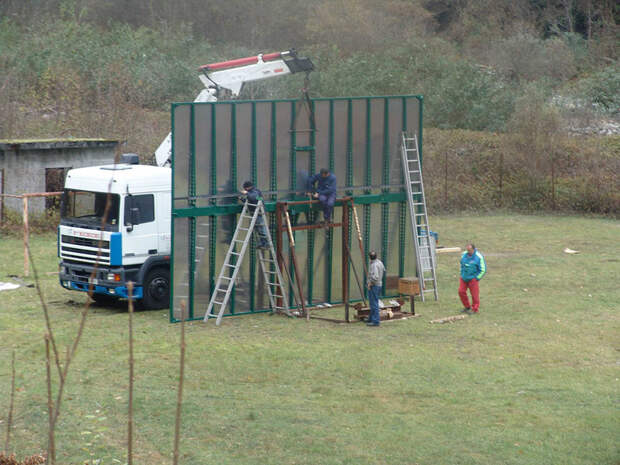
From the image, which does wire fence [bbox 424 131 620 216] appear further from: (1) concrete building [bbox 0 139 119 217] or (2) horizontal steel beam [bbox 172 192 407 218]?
(2) horizontal steel beam [bbox 172 192 407 218]

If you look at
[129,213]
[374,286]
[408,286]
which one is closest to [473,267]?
[408,286]

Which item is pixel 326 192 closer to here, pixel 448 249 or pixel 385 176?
pixel 385 176

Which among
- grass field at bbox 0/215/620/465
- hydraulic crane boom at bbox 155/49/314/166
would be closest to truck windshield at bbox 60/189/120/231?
grass field at bbox 0/215/620/465

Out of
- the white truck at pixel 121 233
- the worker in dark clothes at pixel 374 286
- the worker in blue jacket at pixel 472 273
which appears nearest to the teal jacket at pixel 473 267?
the worker in blue jacket at pixel 472 273

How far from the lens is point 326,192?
754 inches

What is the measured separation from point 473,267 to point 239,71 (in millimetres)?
7831

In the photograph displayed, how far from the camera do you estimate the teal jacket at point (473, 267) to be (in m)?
18.9

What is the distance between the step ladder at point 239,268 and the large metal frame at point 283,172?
0.75 feet

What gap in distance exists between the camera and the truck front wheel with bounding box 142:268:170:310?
18734mm

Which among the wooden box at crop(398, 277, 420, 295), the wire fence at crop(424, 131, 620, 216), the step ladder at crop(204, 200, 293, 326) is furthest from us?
the wire fence at crop(424, 131, 620, 216)

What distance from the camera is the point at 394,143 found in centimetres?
2092

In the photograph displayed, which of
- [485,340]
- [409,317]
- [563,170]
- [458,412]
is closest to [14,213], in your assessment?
[409,317]

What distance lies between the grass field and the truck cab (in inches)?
27.9

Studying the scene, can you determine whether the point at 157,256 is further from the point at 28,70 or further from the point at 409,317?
the point at 28,70
